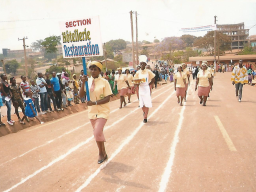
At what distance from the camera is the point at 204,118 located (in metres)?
8.80

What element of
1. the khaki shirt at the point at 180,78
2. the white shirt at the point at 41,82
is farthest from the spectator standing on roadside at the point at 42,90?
the khaki shirt at the point at 180,78

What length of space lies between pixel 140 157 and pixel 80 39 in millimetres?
2892

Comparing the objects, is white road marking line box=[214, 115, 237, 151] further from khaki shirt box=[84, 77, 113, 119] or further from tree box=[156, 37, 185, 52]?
tree box=[156, 37, 185, 52]

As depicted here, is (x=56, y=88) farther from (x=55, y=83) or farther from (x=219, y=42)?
(x=219, y=42)

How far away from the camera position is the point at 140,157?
17.6 ft

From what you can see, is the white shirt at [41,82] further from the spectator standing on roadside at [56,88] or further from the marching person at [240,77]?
the marching person at [240,77]

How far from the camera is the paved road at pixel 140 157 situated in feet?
13.9

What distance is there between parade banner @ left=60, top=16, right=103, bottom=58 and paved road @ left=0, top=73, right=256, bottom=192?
92.5 inches

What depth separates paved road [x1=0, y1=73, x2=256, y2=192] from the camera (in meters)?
4.24

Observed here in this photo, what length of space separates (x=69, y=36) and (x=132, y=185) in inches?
136

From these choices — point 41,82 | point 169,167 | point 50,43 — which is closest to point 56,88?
point 41,82

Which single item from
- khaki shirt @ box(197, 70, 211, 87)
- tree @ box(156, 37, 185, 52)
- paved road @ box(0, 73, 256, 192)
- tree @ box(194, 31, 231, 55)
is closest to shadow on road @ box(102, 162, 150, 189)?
paved road @ box(0, 73, 256, 192)

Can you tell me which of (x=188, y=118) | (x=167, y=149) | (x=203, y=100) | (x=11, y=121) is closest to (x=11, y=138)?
(x=11, y=121)

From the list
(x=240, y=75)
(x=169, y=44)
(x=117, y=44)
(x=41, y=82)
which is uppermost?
(x=117, y=44)
